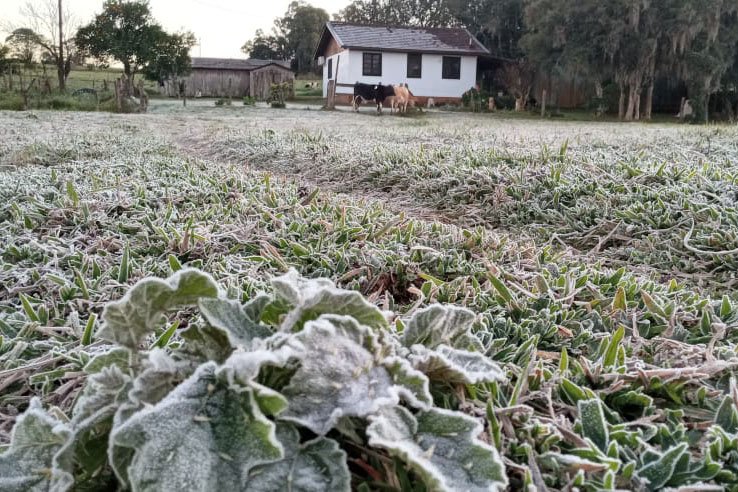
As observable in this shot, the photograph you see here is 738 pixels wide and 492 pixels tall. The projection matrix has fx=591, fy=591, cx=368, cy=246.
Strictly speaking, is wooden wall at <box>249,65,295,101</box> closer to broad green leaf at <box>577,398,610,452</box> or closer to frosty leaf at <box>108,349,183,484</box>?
broad green leaf at <box>577,398,610,452</box>

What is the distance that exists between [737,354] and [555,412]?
0.65 m

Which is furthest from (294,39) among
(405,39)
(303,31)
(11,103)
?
(11,103)

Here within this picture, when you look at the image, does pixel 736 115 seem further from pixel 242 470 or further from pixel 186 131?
pixel 242 470

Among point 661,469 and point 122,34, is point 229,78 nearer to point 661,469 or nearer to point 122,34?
point 122,34

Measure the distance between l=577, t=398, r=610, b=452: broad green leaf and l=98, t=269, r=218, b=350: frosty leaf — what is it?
2.40ft

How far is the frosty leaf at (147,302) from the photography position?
0.91 meters

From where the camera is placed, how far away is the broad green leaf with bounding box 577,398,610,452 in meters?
1.10

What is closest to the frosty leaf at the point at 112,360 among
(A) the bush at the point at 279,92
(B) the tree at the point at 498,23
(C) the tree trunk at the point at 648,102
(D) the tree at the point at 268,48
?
(C) the tree trunk at the point at 648,102

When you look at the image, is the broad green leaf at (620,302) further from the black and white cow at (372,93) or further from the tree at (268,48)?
the tree at (268,48)

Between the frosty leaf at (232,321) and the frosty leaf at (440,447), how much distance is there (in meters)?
0.26

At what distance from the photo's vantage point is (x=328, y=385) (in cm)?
88

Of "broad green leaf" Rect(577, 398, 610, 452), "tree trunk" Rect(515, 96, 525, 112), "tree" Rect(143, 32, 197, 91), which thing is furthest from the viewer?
"tree trunk" Rect(515, 96, 525, 112)

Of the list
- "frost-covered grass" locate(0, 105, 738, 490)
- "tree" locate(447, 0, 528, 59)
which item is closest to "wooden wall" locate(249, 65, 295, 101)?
"tree" locate(447, 0, 528, 59)

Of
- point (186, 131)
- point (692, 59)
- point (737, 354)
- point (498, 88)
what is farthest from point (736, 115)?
point (737, 354)
